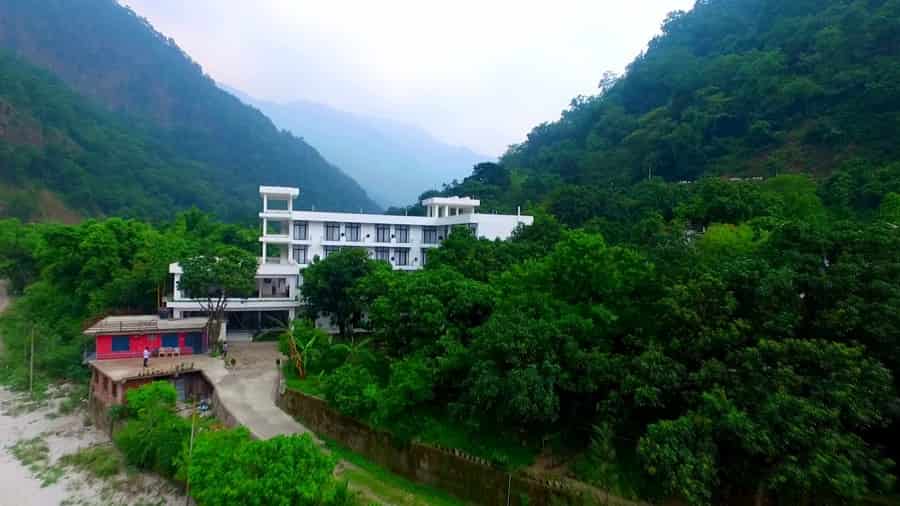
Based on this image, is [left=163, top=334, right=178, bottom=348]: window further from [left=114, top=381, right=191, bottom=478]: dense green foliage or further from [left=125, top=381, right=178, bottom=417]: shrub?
[left=114, top=381, right=191, bottom=478]: dense green foliage

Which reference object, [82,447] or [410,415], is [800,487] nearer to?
[410,415]

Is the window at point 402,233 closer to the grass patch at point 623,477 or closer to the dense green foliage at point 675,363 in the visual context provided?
the dense green foliage at point 675,363

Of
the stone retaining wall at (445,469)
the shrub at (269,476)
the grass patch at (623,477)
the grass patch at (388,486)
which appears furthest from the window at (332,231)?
the grass patch at (623,477)

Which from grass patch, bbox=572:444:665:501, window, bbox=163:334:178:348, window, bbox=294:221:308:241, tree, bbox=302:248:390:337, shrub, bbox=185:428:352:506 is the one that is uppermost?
window, bbox=294:221:308:241

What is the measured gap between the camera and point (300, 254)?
32.6 meters

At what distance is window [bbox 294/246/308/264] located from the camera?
32.5m

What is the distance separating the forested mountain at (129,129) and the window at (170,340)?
50290 millimetres

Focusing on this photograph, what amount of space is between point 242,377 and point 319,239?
13100 millimetres

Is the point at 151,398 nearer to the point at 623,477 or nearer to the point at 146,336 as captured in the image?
the point at 146,336

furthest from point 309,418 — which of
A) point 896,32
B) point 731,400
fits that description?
point 896,32

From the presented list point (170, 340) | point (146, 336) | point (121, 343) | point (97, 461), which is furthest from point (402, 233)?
point (97, 461)

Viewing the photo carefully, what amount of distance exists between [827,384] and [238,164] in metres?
116

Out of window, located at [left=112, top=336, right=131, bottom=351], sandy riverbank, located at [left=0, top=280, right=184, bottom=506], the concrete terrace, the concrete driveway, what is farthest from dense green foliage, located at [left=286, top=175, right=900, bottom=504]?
window, located at [left=112, top=336, right=131, bottom=351]

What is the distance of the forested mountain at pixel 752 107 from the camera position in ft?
119
